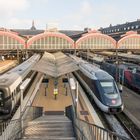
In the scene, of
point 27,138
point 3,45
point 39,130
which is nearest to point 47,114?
point 39,130

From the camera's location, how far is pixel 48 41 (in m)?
76.7

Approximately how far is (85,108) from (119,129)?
415 cm

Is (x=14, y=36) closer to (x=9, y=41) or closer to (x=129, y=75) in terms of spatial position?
(x=9, y=41)

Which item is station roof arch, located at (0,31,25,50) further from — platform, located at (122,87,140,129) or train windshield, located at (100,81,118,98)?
train windshield, located at (100,81,118,98)

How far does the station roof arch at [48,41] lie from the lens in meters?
75.9

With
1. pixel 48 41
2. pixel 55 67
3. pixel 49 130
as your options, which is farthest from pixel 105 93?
pixel 48 41

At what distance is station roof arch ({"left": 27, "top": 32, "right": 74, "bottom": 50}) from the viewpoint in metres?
75.9

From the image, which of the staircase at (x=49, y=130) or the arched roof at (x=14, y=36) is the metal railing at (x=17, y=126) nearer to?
the staircase at (x=49, y=130)

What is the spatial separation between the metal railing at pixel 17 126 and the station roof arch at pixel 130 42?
62.2 meters

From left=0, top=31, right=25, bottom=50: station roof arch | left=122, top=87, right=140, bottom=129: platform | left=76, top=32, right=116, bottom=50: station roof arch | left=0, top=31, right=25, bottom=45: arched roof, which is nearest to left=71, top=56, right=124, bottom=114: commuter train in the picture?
left=122, top=87, right=140, bottom=129: platform

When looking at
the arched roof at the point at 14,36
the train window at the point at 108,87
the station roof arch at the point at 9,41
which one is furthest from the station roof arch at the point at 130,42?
the train window at the point at 108,87

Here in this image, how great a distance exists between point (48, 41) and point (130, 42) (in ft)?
75.6

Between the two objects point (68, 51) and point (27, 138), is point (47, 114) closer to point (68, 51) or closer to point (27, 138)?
point (27, 138)

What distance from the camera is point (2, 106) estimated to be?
2189cm
